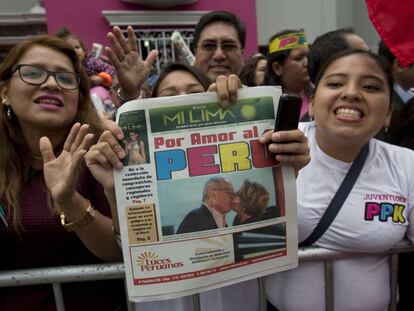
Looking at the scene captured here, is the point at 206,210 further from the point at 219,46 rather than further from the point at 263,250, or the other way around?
the point at 219,46

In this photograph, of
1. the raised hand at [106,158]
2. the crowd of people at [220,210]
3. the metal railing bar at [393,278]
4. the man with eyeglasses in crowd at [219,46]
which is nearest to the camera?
the raised hand at [106,158]

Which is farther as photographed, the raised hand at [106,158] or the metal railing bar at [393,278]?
the metal railing bar at [393,278]

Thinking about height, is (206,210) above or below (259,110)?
below

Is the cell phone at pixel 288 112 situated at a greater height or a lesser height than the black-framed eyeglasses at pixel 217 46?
lesser

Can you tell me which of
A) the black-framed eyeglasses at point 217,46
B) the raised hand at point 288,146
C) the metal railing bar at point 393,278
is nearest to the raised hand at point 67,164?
the raised hand at point 288,146

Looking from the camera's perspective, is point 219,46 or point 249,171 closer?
point 249,171

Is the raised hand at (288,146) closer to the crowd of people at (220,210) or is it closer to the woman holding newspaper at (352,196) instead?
the crowd of people at (220,210)

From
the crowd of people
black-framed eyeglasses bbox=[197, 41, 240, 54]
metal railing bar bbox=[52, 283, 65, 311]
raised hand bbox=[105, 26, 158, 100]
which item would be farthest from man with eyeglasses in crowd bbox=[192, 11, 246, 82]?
metal railing bar bbox=[52, 283, 65, 311]

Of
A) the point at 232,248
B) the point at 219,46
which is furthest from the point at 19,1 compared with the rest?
the point at 232,248

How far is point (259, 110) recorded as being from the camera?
1068mm

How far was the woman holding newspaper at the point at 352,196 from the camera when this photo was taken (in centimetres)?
129

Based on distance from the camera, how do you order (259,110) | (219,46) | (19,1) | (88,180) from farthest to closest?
(19,1) → (219,46) → (88,180) → (259,110)

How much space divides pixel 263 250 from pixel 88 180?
0.71 metres

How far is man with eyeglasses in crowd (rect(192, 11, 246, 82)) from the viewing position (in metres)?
2.36
